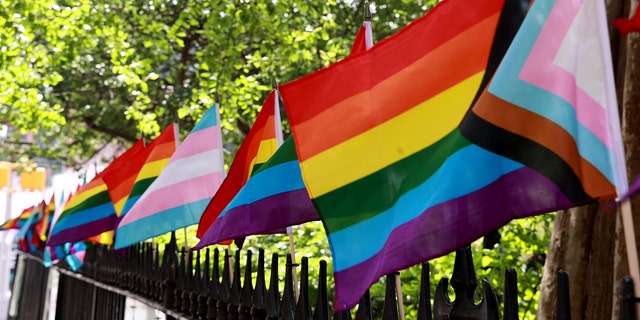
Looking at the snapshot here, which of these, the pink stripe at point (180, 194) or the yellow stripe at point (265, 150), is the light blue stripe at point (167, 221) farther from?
the yellow stripe at point (265, 150)

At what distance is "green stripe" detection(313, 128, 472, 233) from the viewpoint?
125 inches

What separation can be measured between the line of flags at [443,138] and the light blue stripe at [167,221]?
1.53 metres

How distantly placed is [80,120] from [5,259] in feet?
22.8

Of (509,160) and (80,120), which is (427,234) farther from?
(80,120)

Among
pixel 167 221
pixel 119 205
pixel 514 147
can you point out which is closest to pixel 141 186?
pixel 119 205

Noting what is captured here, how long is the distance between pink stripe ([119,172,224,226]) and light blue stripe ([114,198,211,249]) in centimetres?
3

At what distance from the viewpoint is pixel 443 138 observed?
322cm

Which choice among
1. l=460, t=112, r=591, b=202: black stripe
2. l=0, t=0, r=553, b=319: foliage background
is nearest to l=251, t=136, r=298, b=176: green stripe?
l=460, t=112, r=591, b=202: black stripe

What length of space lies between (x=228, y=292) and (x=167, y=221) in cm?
118

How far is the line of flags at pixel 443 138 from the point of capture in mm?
2723

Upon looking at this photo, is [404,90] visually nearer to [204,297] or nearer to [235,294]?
[235,294]

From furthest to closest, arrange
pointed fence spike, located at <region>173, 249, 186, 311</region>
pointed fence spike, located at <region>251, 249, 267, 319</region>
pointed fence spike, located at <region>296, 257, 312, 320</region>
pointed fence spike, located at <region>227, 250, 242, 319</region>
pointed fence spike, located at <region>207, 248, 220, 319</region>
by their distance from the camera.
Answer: pointed fence spike, located at <region>173, 249, 186, 311</region>
pointed fence spike, located at <region>207, 248, 220, 319</region>
pointed fence spike, located at <region>227, 250, 242, 319</region>
pointed fence spike, located at <region>251, 249, 267, 319</region>
pointed fence spike, located at <region>296, 257, 312, 320</region>

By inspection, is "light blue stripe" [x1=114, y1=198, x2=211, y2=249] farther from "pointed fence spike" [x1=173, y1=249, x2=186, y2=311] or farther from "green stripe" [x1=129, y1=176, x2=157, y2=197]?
"green stripe" [x1=129, y1=176, x2=157, y2=197]

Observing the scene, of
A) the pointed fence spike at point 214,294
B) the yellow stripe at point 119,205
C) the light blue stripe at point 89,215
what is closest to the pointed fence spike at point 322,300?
the pointed fence spike at point 214,294
